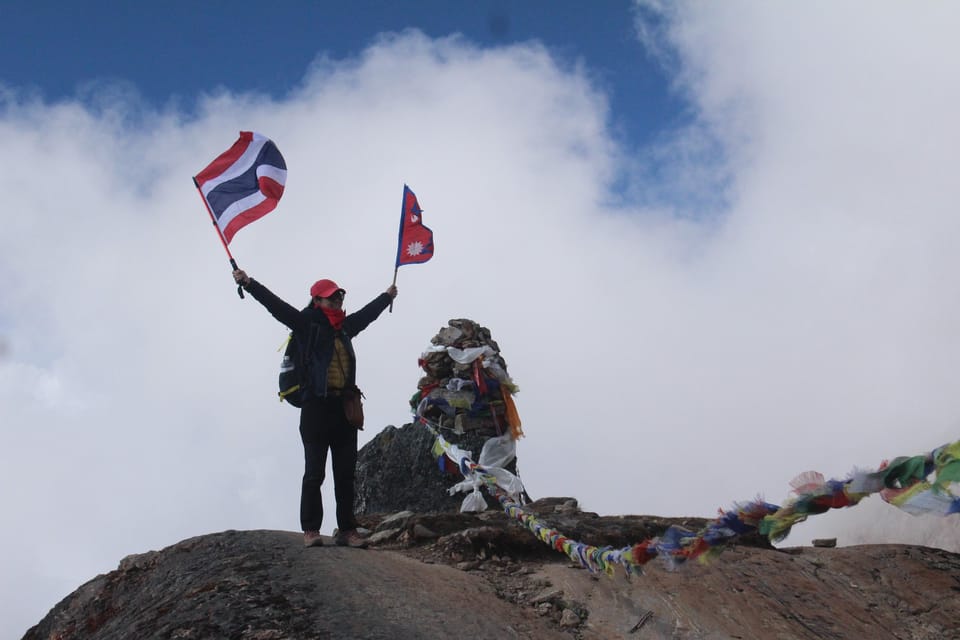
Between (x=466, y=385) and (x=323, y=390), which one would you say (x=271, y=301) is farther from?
(x=466, y=385)

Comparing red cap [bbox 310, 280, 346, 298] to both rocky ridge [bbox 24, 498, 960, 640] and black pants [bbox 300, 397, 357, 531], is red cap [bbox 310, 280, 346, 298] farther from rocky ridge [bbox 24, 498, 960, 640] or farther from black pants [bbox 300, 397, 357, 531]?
rocky ridge [bbox 24, 498, 960, 640]

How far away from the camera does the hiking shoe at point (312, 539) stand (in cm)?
730

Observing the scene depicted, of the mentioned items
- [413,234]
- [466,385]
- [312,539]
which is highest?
[413,234]

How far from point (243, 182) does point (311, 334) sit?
7.55ft

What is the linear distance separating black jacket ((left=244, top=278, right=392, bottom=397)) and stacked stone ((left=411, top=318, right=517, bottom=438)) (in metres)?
4.62

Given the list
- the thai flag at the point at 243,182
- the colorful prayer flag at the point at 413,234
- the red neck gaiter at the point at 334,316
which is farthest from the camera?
the colorful prayer flag at the point at 413,234

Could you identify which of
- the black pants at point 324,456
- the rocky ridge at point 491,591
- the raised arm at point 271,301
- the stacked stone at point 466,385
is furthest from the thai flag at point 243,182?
the stacked stone at point 466,385

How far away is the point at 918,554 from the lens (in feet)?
26.5

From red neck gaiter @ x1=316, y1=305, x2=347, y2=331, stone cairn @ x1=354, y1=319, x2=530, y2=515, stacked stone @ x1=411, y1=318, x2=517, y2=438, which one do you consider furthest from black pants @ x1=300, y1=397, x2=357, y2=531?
stacked stone @ x1=411, y1=318, x2=517, y2=438

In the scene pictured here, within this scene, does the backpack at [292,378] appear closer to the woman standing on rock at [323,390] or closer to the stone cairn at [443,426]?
the woman standing on rock at [323,390]

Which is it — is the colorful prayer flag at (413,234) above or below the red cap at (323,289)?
above

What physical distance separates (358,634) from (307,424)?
2900 mm

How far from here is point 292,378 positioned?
7871mm

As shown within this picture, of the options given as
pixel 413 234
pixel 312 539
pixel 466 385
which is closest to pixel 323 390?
pixel 312 539
